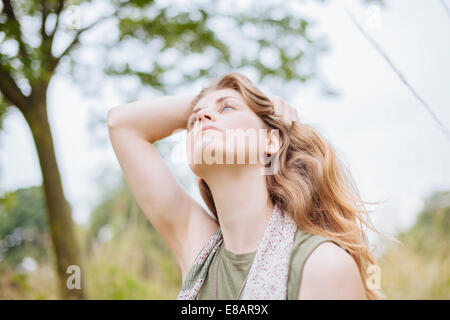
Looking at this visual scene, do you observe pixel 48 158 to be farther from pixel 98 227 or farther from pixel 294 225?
pixel 294 225

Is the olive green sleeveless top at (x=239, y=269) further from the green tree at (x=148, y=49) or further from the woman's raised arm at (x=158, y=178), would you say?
the green tree at (x=148, y=49)

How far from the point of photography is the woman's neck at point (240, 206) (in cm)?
162

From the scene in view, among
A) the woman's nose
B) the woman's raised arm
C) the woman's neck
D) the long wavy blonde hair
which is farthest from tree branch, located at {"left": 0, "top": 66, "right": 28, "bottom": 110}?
the woman's neck

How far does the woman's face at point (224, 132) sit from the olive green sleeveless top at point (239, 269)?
422 mm

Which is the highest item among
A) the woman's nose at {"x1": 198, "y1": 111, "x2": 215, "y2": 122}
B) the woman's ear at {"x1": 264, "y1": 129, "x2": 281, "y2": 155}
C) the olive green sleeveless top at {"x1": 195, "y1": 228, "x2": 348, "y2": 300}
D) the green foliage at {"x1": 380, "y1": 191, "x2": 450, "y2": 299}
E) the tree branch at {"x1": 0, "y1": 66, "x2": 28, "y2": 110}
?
the tree branch at {"x1": 0, "y1": 66, "x2": 28, "y2": 110}

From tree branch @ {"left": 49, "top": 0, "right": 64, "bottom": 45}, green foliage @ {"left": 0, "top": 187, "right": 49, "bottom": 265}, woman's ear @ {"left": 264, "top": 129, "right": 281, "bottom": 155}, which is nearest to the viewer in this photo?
woman's ear @ {"left": 264, "top": 129, "right": 281, "bottom": 155}

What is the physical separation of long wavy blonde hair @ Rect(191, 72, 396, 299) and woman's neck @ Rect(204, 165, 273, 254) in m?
0.12

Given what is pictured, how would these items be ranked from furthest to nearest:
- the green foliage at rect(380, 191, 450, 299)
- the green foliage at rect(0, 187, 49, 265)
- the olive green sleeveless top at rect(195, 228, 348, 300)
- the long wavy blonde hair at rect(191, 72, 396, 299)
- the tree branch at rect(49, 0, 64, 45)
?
the green foliage at rect(0, 187, 49, 265)
the green foliage at rect(380, 191, 450, 299)
the tree branch at rect(49, 0, 64, 45)
the long wavy blonde hair at rect(191, 72, 396, 299)
the olive green sleeveless top at rect(195, 228, 348, 300)

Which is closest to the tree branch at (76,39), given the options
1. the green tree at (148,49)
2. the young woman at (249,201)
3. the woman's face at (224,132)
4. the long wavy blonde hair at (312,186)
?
the green tree at (148,49)

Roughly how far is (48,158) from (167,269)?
2315 millimetres

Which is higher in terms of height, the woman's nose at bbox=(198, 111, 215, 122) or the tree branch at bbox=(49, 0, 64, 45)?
the tree branch at bbox=(49, 0, 64, 45)

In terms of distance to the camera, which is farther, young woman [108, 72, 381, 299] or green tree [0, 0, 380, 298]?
green tree [0, 0, 380, 298]

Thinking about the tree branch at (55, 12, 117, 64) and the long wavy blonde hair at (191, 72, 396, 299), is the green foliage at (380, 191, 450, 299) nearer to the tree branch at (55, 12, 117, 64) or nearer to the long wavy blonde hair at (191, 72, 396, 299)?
the long wavy blonde hair at (191, 72, 396, 299)

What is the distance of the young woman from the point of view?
1367 millimetres
